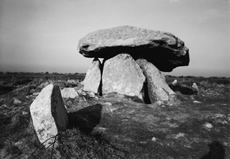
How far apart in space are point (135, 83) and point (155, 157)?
Answer: 506 centimetres

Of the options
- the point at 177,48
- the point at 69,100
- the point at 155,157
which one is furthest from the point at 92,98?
the point at 177,48

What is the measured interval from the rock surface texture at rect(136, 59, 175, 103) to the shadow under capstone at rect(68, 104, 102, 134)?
3597 millimetres

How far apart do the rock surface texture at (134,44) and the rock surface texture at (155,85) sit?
0.77 meters

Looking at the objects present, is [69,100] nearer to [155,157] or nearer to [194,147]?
[155,157]

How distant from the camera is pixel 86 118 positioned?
5.46m

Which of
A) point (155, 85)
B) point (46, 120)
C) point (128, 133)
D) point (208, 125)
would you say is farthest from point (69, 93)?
point (208, 125)

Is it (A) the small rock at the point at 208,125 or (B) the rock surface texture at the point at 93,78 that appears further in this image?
(B) the rock surface texture at the point at 93,78

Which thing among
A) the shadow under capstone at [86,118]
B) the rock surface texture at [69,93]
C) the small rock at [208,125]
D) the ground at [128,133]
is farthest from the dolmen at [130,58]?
the small rock at [208,125]

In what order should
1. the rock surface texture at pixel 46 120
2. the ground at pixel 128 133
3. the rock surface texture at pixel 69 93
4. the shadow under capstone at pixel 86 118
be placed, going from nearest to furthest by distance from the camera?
the ground at pixel 128 133, the rock surface texture at pixel 46 120, the shadow under capstone at pixel 86 118, the rock surface texture at pixel 69 93

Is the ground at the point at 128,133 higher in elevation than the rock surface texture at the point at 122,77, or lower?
lower

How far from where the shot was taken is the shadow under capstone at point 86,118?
4863mm

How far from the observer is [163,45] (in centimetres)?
873

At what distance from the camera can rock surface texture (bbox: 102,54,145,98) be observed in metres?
8.41

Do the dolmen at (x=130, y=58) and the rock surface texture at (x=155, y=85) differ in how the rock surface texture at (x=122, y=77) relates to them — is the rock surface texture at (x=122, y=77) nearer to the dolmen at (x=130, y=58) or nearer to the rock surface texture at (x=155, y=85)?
the dolmen at (x=130, y=58)
